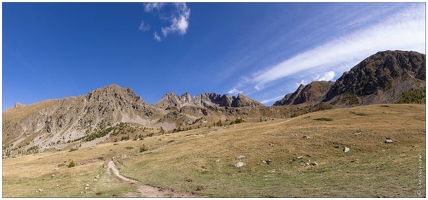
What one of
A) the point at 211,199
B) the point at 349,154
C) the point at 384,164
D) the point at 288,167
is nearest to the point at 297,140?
the point at 349,154

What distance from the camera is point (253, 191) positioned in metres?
25.4

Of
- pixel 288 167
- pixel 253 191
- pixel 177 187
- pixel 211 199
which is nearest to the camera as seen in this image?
pixel 211 199

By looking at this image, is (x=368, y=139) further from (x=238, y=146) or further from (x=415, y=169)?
(x=238, y=146)

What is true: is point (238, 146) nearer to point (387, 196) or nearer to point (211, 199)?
Result: point (211, 199)

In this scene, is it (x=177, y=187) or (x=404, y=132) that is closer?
(x=177, y=187)

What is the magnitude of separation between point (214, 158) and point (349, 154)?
24.8 m

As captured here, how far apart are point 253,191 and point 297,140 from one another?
1172 inches

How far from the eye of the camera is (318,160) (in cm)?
3862

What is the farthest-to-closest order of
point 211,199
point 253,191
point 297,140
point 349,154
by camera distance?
point 297,140, point 349,154, point 253,191, point 211,199

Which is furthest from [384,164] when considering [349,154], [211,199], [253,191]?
[211,199]

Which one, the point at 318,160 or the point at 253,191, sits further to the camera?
the point at 318,160

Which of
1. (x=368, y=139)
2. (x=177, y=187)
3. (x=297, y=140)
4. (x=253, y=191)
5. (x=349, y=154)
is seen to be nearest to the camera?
(x=253, y=191)

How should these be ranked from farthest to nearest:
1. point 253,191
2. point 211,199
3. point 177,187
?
1. point 177,187
2. point 253,191
3. point 211,199

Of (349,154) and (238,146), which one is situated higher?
(238,146)
